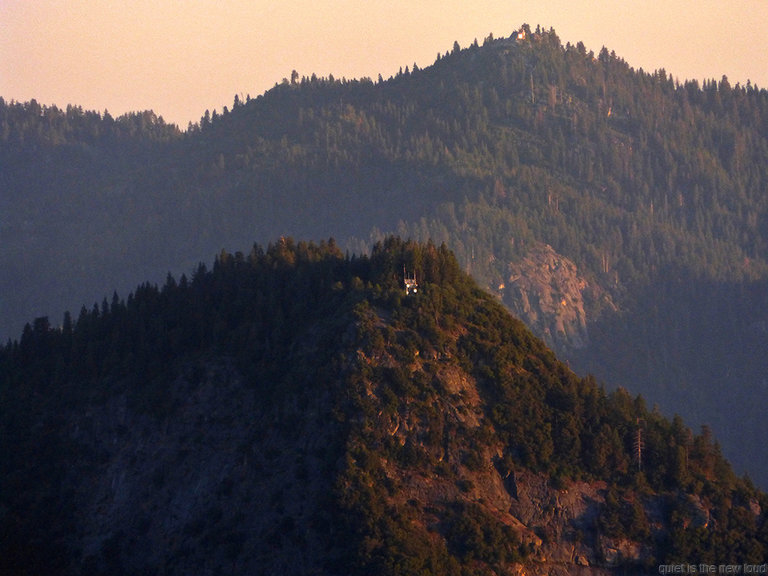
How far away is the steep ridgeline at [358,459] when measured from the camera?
551ft

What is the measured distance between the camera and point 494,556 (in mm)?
166250

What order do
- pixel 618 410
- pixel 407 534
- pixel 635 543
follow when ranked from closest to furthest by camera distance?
pixel 407 534 → pixel 635 543 → pixel 618 410

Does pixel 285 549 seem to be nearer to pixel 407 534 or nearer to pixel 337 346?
pixel 407 534

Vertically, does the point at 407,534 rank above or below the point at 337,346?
below

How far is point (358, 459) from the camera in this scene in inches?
6703

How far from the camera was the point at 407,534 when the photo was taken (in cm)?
16438

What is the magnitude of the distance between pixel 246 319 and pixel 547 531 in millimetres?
42990

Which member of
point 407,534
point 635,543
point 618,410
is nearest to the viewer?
point 407,534

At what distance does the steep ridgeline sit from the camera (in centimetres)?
16800

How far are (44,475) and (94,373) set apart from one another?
14845 millimetres

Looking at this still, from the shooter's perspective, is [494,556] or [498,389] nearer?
[494,556]

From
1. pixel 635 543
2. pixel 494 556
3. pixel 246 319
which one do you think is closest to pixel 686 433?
pixel 635 543

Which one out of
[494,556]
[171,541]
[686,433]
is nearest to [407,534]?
[494,556]

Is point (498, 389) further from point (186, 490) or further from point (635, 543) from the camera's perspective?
point (186, 490)
